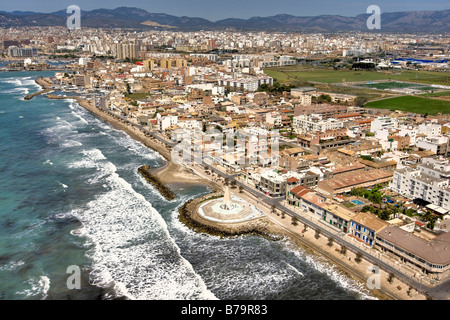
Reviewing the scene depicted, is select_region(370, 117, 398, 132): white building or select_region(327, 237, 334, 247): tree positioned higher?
select_region(370, 117, 398, 132): white building

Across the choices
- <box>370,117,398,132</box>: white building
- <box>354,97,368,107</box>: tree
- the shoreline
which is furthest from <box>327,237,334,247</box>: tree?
<box>354,97,368,107</box>: tree

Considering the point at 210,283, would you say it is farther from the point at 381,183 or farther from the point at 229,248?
the point at 381,183

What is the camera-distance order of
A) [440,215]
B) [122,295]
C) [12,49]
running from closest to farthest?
[122,295] → [440,215] → [12,49]

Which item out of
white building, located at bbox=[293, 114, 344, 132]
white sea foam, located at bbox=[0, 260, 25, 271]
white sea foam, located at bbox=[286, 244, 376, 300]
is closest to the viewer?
white sea foam, located at bbox=[286, 244, 376, 300]

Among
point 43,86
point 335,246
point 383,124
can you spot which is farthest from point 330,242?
point 43,86

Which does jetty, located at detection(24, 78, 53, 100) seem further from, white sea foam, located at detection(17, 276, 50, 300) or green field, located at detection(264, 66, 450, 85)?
white sea foam, located at detection(17, 276, 50, 300)

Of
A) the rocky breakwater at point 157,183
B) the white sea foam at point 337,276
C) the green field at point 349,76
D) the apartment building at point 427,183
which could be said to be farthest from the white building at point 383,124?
the green field at point 349,76

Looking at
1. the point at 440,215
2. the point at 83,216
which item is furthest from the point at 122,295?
the point at 440,215

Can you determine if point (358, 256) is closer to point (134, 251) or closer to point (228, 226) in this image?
point (228, 226)
